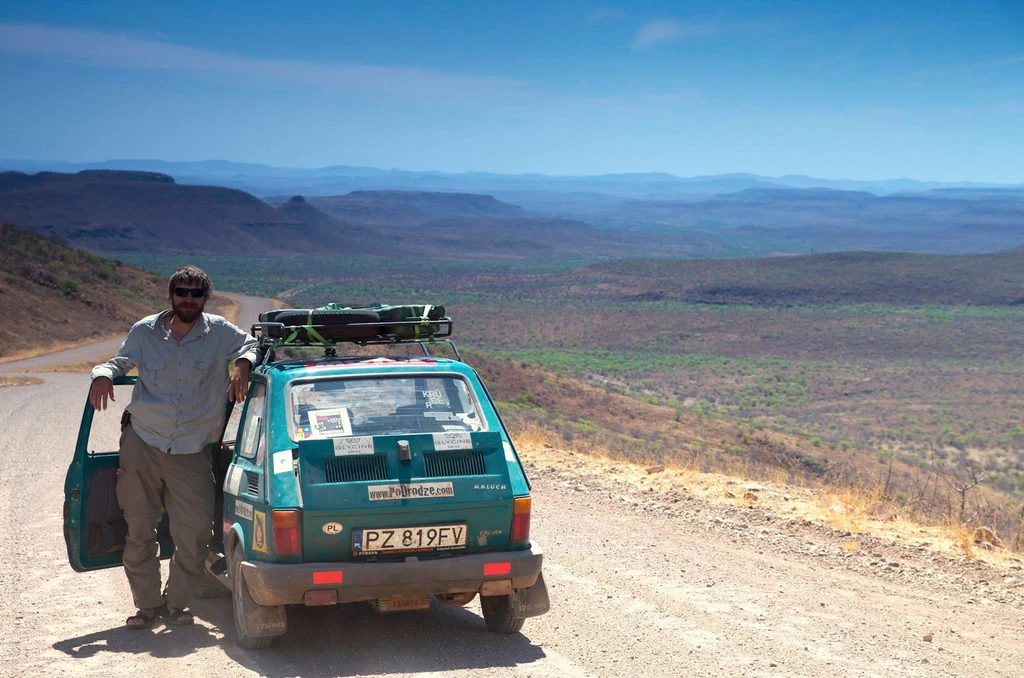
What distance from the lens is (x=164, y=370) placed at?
5.93m

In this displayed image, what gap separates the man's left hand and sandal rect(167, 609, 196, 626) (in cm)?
128

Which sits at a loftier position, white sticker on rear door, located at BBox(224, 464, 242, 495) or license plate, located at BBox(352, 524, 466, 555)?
white sticker on rear door, located at BBox(224, 464, 242, 495)

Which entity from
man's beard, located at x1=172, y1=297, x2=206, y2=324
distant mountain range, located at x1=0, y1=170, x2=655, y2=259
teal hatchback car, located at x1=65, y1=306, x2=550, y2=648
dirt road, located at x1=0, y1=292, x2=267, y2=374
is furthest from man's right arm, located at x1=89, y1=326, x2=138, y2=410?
A: distant mountain range, located at x1=0, y1=170, x2=655, y2=259

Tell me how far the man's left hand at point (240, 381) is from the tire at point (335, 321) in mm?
455

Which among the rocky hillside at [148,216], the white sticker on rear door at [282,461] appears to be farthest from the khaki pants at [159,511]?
the rocky hillside at [148,216]

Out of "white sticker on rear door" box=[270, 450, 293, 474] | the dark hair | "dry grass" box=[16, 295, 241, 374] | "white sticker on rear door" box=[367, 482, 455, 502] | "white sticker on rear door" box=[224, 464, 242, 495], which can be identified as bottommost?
"dry grass" box=[16, 295, 241, 374]

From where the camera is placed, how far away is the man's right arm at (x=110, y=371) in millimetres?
5801

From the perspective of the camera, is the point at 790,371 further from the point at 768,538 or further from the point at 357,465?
the point at 357,465

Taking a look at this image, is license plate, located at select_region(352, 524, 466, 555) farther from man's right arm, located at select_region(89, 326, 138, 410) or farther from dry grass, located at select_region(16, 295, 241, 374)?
dry grass, located at select_region(16, 295, 241, 374)

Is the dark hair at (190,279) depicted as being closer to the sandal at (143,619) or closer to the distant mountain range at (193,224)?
the sandal at (143,619)

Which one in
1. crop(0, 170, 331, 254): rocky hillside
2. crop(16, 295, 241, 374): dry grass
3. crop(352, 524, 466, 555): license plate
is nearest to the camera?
crop(352, 524, 466, 555): license plate

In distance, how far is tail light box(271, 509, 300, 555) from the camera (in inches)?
204

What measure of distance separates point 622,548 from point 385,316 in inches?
118

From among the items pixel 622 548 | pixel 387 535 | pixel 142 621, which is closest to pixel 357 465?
pixel 387 535
